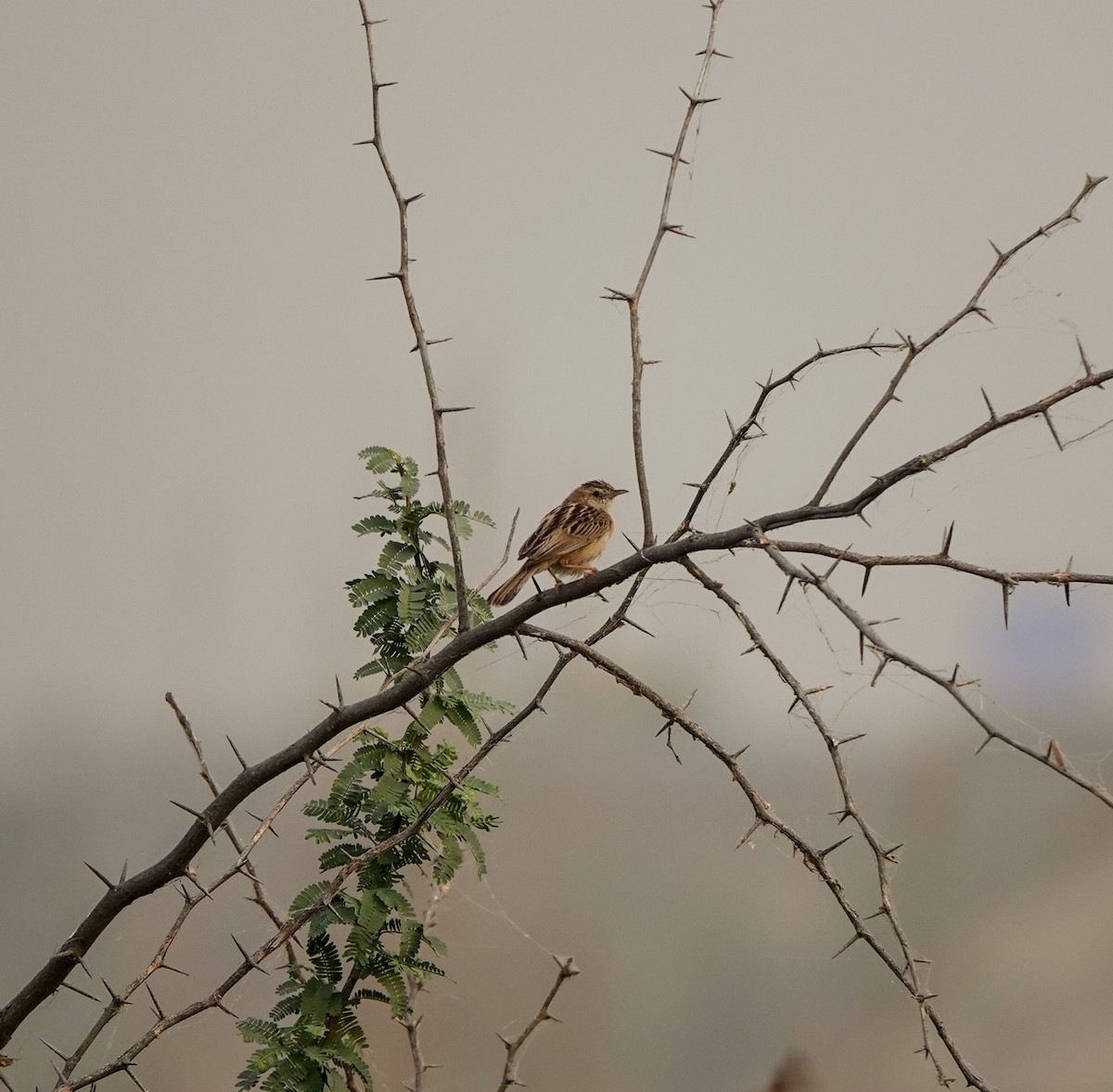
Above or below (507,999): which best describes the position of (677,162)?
above

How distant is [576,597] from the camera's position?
193 centimetres

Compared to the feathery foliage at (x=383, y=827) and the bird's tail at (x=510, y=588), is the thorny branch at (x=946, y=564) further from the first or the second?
the bird's tail at (x=510, y=588)

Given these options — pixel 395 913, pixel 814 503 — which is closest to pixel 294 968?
pixel 395 913

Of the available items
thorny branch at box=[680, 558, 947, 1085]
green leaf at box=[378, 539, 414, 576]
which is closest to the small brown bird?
green leaf at box=[378, 539, 414, 576]

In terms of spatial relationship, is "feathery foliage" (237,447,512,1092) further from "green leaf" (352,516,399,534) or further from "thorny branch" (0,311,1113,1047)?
"thorny branch" (0,311,1113,1047)

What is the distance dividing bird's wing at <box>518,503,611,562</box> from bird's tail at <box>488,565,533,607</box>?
42 millimetres

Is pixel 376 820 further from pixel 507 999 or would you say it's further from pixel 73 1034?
pixel 73 1034

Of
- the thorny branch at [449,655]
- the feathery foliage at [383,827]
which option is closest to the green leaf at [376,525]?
the feathery foliage at [383,827]

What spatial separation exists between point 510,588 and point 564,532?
23cm

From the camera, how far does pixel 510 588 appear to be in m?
3.19

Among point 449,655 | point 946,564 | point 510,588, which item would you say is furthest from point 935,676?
point 510,588

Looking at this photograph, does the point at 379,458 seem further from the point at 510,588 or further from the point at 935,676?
the point at 935,676

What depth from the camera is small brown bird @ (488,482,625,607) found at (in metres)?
3.21

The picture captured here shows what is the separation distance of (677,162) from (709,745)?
1000mm
